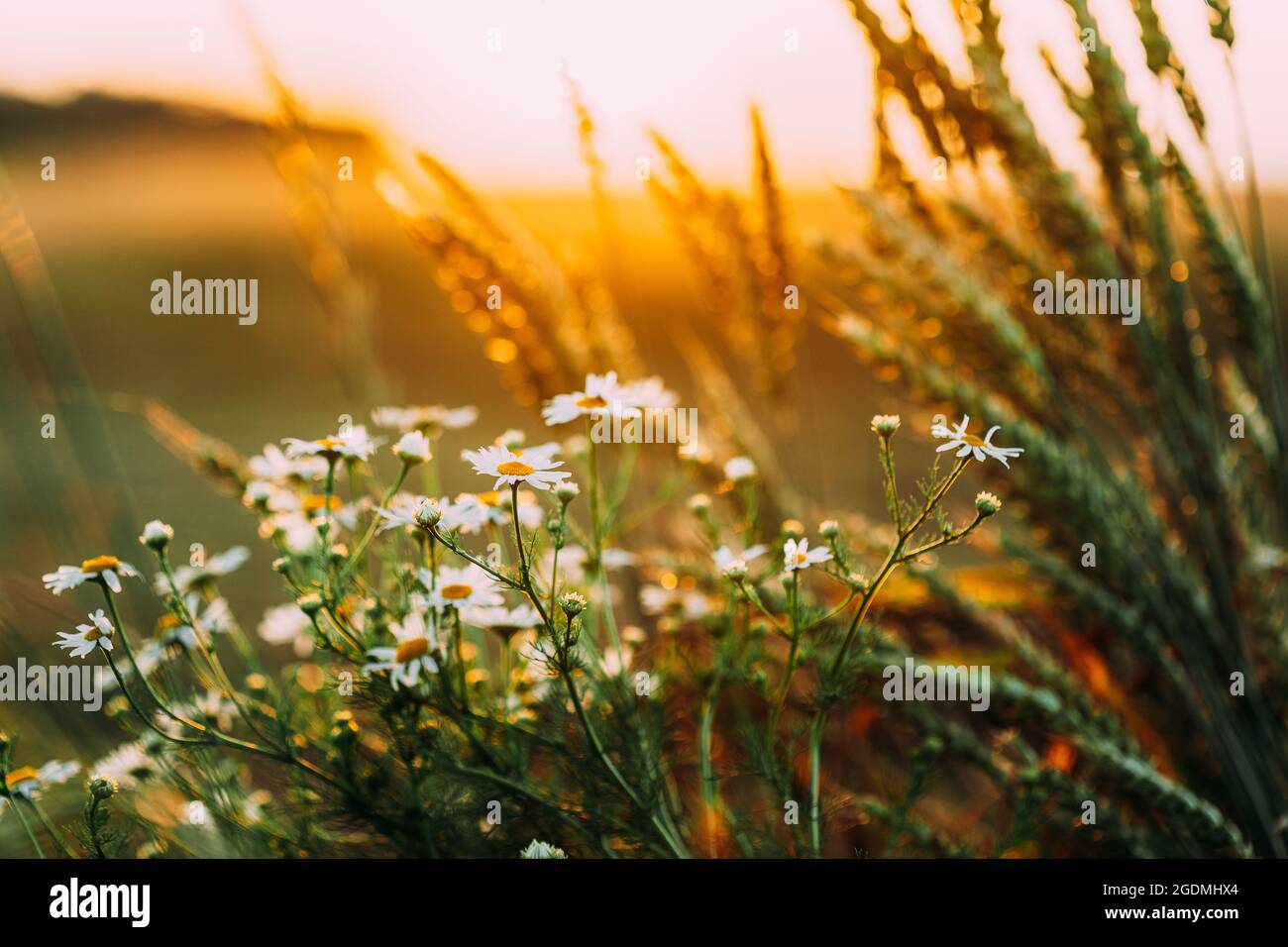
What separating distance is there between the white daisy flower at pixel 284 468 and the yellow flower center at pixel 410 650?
158 mm

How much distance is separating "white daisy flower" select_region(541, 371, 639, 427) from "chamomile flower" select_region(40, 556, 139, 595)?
0.23 m

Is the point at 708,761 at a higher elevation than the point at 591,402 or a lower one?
lower

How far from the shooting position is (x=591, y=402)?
50 cm

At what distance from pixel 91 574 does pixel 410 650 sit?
0.56ft

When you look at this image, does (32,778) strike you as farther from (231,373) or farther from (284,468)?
(231,373)

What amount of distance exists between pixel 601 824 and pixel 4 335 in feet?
1.50

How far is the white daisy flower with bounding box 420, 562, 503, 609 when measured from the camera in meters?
0.40

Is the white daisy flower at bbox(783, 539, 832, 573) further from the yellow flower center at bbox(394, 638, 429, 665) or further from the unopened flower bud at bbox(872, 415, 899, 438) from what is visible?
the yellow flower center at bbox(394, 638, 429, 665)

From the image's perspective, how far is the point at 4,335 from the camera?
19.5 inches

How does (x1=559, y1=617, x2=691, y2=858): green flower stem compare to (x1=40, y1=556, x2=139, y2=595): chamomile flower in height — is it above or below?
below

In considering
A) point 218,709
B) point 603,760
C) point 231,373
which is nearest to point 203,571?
point 218,709

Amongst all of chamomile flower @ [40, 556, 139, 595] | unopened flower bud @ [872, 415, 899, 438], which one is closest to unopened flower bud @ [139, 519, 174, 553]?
chamomile flower @ [40, 556, 139, 595]
